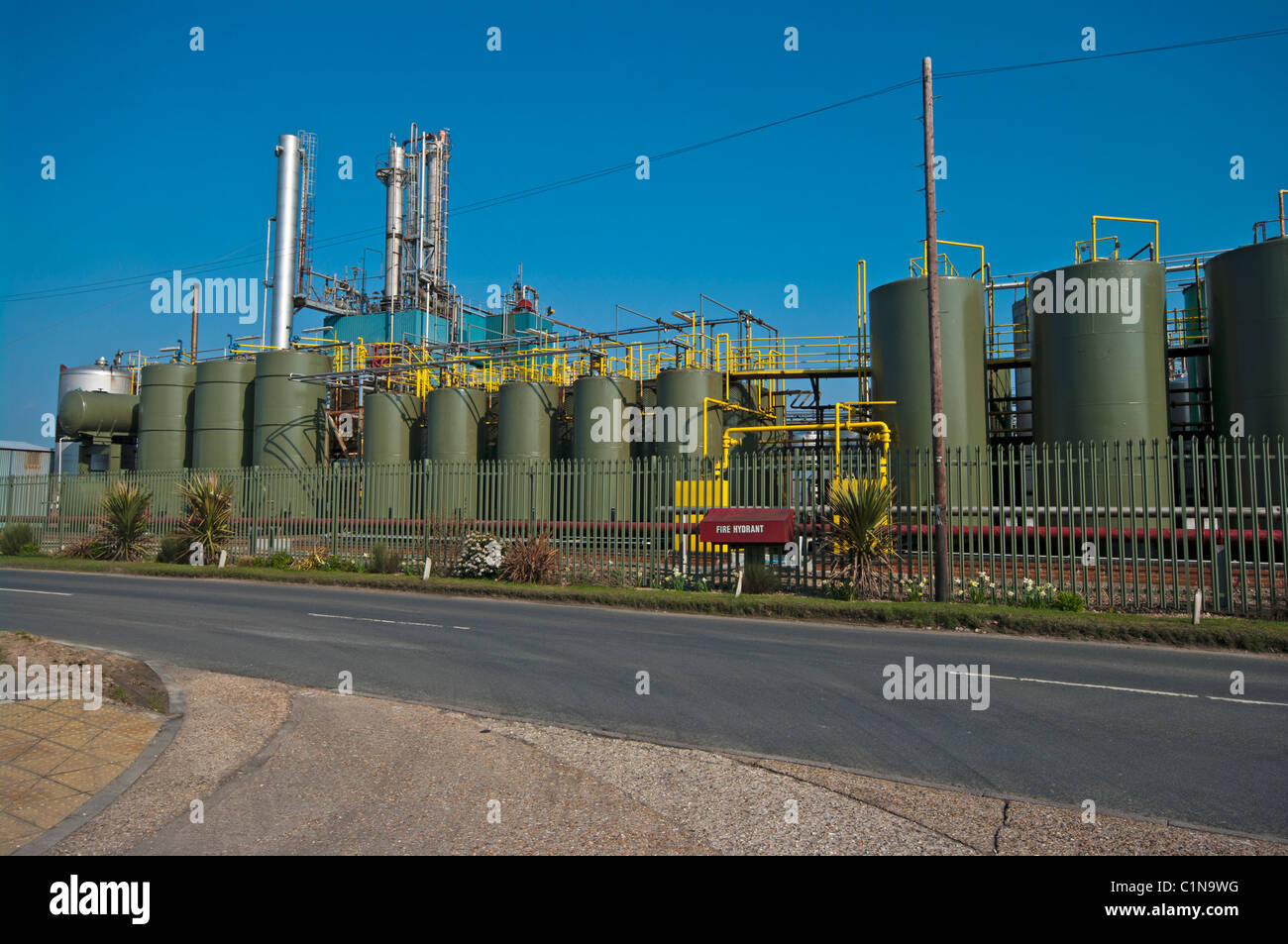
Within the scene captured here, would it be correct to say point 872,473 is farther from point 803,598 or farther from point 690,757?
point 690,757

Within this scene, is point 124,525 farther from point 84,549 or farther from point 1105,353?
point 1105,353

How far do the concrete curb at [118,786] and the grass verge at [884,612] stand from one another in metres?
9.15

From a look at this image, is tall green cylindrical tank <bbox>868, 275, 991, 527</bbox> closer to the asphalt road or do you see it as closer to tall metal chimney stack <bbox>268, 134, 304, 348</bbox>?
the asphalt road

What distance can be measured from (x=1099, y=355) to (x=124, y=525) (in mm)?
26198

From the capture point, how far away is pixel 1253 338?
773 inches

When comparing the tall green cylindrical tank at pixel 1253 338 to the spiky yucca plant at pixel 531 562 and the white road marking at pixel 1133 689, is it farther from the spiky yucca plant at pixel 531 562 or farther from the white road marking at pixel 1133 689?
the spiky yucca plant at pixel 531 562

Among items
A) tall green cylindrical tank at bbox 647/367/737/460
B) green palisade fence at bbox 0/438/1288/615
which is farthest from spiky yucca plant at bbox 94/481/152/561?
tall green cylindrical tank at bbox 647/367/737/460

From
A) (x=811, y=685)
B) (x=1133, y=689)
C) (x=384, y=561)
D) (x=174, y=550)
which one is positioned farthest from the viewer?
(x=174, y=550)

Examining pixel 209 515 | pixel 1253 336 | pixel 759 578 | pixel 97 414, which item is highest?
pixel 97 414

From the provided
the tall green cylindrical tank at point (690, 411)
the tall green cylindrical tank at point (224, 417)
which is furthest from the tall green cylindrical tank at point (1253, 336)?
the tall green cylindrical tank at point (224, 417)

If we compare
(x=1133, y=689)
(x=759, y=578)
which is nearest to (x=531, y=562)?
(x=759, y=578)

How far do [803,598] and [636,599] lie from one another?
296 cm
